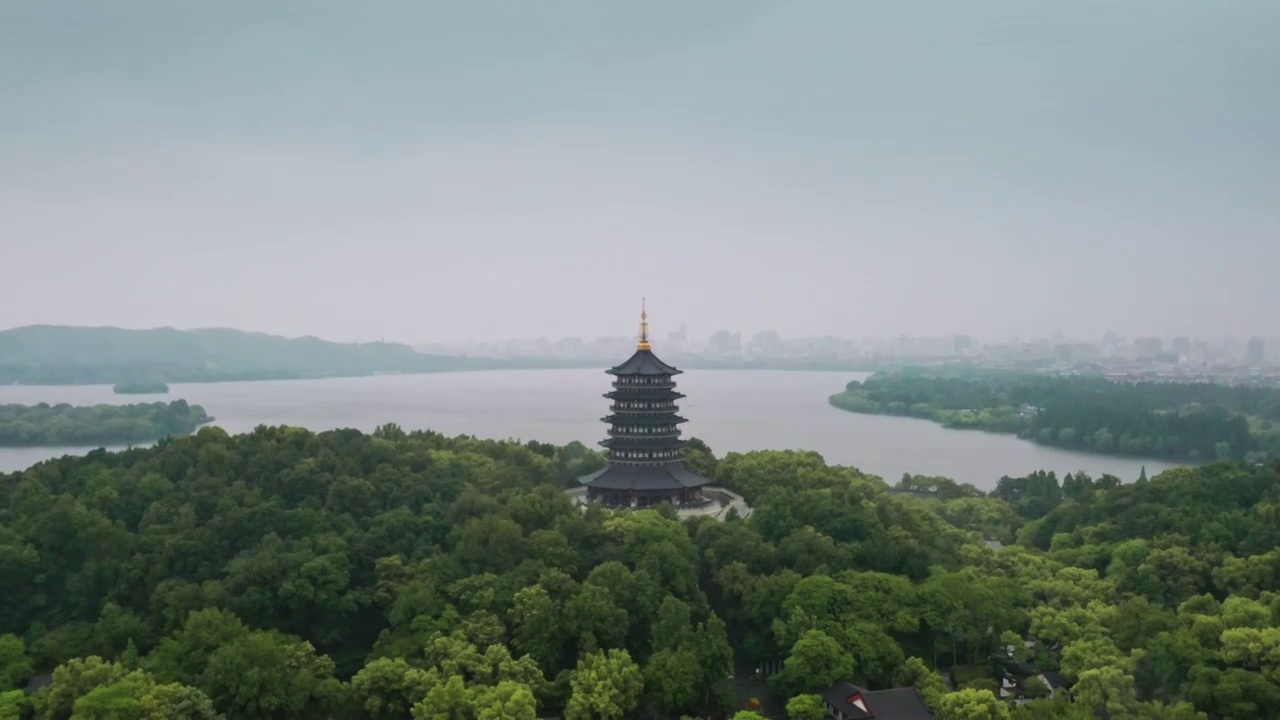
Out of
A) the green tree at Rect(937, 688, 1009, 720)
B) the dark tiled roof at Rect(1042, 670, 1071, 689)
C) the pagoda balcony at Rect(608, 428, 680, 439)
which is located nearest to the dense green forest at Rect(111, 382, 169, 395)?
the pagoda balcony at Rect(608, 428, 680, 439)

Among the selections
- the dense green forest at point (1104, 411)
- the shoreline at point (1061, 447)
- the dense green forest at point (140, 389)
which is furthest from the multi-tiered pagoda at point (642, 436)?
the dense green forest at point (140, 389)

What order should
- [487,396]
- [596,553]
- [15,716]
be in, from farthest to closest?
1. [487,396]
2. [596,553]
3. [15,716]

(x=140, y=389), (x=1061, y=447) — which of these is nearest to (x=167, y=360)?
(x=140, y=389)

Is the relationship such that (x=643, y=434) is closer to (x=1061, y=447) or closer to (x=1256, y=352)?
(x=1061, y=447)

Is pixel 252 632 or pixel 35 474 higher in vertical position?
pixel 35 474

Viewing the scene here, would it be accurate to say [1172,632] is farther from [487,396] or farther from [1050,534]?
[487,396]

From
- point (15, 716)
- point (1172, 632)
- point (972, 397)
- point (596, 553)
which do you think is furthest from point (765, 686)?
point (972, 397)

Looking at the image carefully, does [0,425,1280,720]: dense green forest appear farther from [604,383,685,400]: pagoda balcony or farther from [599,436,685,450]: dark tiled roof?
[604,383,685,400]: pagoda balcony
